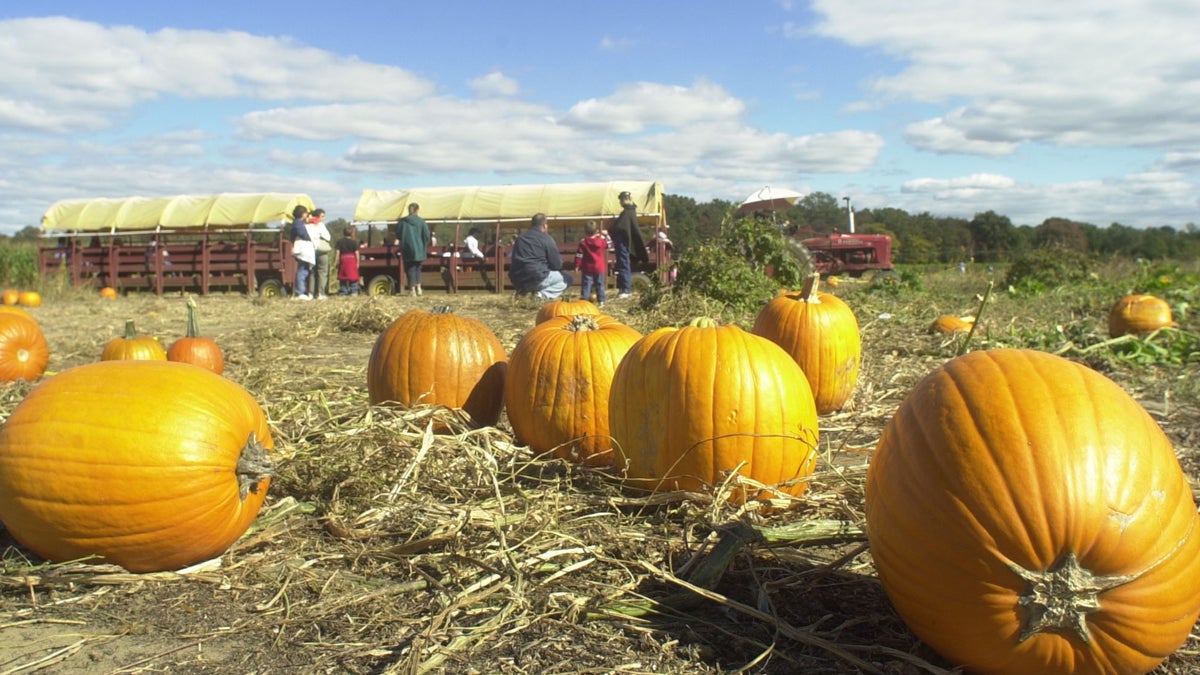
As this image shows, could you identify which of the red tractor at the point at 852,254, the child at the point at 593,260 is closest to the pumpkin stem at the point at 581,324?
the child at the point at 593,260

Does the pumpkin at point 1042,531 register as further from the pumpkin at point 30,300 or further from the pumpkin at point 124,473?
the pumpkin at point 30,300

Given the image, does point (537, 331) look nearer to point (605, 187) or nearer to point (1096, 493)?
point (1096, 493)

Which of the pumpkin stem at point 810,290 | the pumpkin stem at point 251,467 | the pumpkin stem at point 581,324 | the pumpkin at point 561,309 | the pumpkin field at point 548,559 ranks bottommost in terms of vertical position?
the pumpkin field at point 548,559

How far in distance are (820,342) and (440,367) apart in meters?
2.78

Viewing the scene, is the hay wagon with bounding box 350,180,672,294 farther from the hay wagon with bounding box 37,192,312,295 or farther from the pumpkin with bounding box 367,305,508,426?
the pumpkin with bounding box 367,305,508,426

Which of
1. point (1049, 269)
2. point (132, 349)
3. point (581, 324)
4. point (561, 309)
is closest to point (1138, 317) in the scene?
point (561, 309)

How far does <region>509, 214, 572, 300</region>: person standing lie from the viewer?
47.2 feet

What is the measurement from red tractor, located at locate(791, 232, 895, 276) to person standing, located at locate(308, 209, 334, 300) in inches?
559

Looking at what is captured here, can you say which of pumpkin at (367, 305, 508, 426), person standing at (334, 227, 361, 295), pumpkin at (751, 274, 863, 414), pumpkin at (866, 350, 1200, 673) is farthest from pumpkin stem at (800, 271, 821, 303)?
person standing at (334, 227, 361, 295)

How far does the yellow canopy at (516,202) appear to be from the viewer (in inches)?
1012

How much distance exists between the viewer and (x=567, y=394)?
4.56m

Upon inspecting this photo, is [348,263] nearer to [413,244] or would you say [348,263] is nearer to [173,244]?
[413,244]

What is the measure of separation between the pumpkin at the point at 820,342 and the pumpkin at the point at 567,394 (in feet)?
6.47

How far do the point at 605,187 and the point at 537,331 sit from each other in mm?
22001
